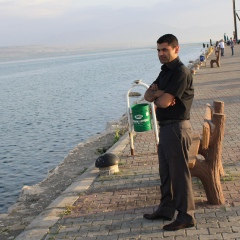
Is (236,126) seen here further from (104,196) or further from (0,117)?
(0,117)

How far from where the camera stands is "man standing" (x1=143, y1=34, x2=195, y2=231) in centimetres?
466

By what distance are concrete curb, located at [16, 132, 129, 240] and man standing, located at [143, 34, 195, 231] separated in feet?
5.01

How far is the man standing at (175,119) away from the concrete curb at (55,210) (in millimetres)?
1528

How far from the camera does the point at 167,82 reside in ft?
15.7

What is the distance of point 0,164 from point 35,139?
3.64 metres

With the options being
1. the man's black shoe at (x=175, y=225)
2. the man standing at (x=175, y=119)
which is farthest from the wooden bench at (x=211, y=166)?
the man's black shoe at (x=175, y=225)

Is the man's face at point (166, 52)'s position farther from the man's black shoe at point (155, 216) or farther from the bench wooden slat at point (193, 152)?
the man's black shoe at point (155, 216)

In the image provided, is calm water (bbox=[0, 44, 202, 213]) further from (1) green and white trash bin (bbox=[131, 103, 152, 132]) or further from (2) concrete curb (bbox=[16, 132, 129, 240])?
(1) green and white trash bin (bbox=[131, 103, 152, 132])

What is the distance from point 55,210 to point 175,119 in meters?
2.32

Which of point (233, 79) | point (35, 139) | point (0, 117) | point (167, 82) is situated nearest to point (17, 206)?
point (167, 82)

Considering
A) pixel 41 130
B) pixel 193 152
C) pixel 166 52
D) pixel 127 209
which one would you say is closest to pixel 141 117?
pixel 127 209

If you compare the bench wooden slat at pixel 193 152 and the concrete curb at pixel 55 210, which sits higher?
the bench wooden slat at pixel 193 152

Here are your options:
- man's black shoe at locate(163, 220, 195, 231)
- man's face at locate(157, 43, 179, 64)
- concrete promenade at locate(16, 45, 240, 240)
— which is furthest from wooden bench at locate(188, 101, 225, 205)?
man's face at locate(157, 43, 179, 64)

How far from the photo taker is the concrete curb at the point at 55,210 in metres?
5.43
